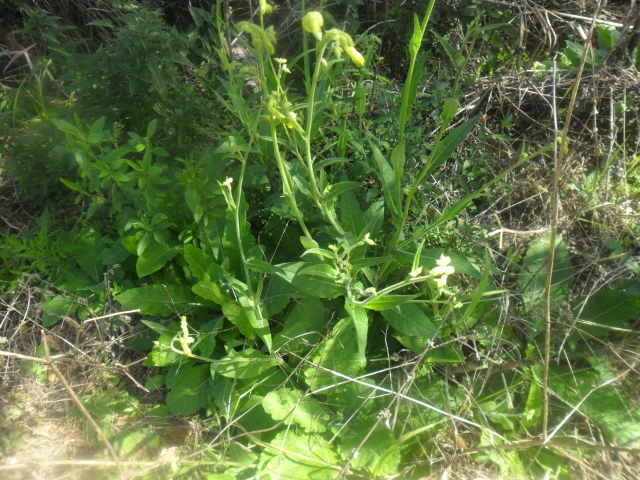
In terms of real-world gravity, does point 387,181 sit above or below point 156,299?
above

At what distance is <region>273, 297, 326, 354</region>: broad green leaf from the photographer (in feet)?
6.12

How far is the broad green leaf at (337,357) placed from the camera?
1815mm

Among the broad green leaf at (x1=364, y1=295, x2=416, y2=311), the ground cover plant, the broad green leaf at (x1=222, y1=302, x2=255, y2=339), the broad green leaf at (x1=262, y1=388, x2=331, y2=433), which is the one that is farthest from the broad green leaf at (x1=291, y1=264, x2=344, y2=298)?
the broad green leaf at (x1=262, y1=388, x2=331, y2=433)

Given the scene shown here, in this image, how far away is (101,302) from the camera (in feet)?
6.81

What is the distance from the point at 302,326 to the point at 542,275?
1068 millimetres

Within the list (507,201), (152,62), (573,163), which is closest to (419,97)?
(507,201)

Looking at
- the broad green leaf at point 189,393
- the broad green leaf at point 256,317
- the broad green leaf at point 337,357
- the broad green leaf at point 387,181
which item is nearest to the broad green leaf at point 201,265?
the broad green leaf at point 256,317

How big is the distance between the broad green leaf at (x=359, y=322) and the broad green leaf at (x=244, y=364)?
1.32ft

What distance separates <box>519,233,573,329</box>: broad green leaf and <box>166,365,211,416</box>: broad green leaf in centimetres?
137

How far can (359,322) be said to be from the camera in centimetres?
160

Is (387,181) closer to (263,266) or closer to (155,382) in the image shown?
(263,266)

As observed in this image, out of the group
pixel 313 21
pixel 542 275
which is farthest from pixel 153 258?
pixel 542 275

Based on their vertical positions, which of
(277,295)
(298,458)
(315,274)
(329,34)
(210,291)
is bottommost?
(298,458)

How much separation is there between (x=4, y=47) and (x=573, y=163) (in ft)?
10.0
